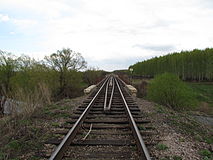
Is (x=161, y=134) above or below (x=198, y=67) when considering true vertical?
below

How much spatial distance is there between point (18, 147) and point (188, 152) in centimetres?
354

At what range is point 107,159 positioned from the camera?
3.22 metres

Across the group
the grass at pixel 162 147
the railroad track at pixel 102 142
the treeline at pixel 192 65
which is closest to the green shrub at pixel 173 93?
the railroad track at pixel 102 142

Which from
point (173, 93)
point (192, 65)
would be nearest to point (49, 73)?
point (173, 93)

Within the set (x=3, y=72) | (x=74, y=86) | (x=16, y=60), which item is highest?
(x=16, y=60)

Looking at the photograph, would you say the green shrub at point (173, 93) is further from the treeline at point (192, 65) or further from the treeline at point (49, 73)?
the treeline at point (192, 65)

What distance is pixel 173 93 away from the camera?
575 inches

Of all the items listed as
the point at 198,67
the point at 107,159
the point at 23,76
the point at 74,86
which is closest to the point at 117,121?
the point at 107,159

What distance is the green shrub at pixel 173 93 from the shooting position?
1438 centimetres

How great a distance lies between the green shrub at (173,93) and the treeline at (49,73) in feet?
44.8

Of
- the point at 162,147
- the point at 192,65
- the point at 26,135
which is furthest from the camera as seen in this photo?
the point at 192,65

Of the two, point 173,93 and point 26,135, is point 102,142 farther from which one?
point 173,93

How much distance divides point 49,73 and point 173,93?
19.0m

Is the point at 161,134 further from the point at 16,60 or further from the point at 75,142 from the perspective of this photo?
the point at 16,60
